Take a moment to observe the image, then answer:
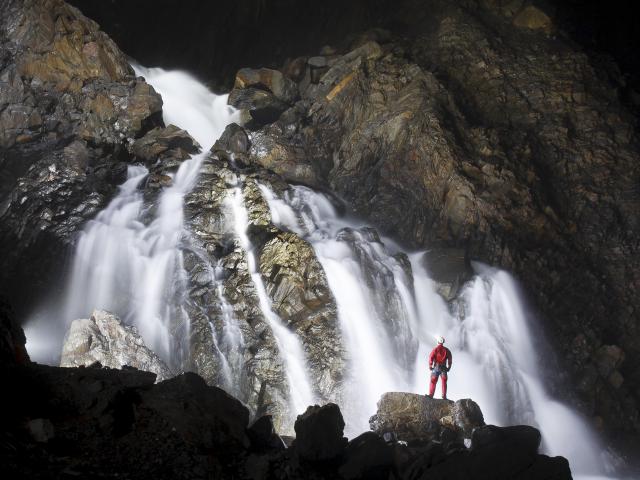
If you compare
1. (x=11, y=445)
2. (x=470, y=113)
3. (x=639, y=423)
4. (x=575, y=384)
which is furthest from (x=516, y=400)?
(x=11, y=445)

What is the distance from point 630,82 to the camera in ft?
81.9

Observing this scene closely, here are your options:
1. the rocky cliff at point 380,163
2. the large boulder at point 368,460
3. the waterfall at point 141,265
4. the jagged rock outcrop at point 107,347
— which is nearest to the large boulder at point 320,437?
the large boulder at point 368,460

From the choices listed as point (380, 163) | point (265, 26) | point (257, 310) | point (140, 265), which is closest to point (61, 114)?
point (140, 265)

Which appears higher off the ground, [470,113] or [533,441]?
[470,113]

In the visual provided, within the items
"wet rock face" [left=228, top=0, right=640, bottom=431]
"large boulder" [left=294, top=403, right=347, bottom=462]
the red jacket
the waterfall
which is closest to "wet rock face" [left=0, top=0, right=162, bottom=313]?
the waterfall

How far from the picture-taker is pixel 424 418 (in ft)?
38.7

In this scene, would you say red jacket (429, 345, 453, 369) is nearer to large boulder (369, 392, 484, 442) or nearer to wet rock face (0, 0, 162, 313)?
large boulder (369, 392, 484, 442)

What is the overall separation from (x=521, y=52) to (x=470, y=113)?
5.05 metres

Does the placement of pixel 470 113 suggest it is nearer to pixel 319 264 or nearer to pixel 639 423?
pixel 319 264

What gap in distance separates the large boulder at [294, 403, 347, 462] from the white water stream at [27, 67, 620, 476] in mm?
3815

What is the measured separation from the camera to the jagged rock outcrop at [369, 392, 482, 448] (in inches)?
456

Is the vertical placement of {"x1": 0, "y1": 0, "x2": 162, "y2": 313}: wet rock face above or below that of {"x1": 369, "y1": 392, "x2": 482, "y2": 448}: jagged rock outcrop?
above

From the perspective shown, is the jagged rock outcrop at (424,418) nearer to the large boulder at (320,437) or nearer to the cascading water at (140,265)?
the large boulder at (320,437)

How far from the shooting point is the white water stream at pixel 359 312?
14328mm
